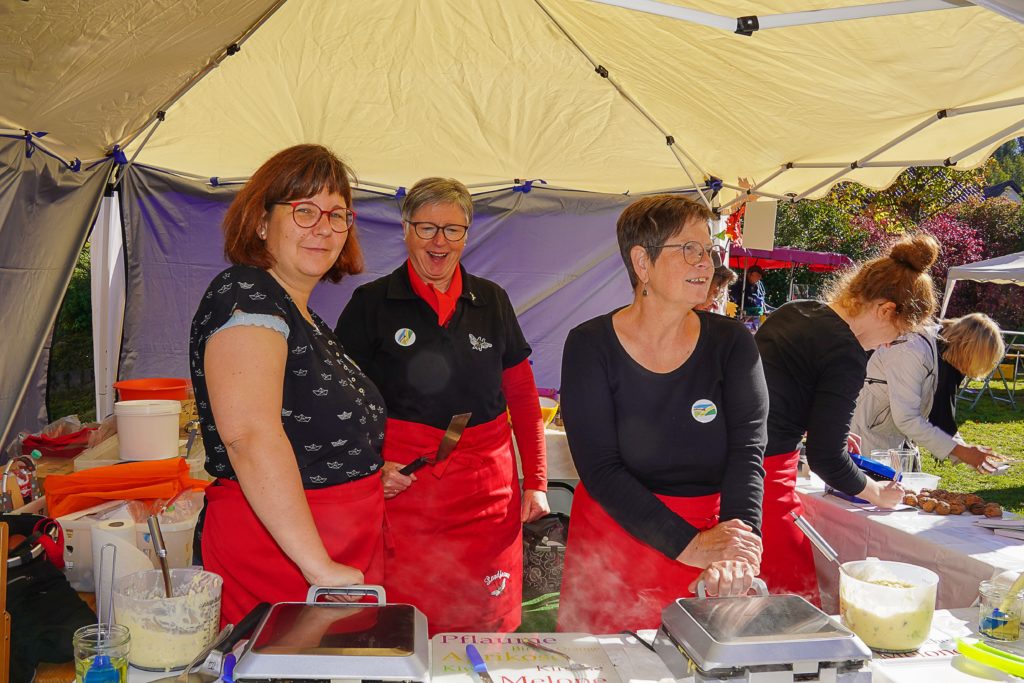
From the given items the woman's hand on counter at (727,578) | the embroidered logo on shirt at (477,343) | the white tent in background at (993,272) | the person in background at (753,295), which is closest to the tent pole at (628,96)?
the embroidered logo on shirt at (477,343)

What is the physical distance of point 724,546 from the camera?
1.67 metres

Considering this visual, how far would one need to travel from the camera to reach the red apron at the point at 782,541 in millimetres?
2291

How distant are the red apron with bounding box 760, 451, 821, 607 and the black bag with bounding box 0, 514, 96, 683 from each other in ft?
5.70

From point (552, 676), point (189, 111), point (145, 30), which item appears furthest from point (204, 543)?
point (189, 111)

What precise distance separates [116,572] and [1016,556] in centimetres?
222

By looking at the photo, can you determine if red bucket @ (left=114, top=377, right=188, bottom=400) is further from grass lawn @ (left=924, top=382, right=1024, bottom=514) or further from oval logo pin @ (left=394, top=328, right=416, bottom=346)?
grass lawn @ (left=924, top=382, right=1024, bottom=514)

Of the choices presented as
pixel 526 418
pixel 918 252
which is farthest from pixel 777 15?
pixel 526 418

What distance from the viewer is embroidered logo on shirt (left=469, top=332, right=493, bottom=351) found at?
2436mm

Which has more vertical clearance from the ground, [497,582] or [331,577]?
[331,577]

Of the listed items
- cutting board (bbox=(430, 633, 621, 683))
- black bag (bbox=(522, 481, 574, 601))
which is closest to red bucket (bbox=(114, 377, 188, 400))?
black bag (bbox=(522, 481, 574, 601))

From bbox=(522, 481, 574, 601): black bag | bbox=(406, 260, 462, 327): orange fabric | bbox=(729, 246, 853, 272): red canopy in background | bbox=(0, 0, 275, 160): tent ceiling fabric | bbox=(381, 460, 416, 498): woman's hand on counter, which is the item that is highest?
bbox=(0, 0, 275, 160): tent ceiling fabric

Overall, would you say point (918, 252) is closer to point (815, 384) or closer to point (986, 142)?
point (815, 384)

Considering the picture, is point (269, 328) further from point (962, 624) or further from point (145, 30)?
point (145, 30)

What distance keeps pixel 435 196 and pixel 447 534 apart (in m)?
1.01
